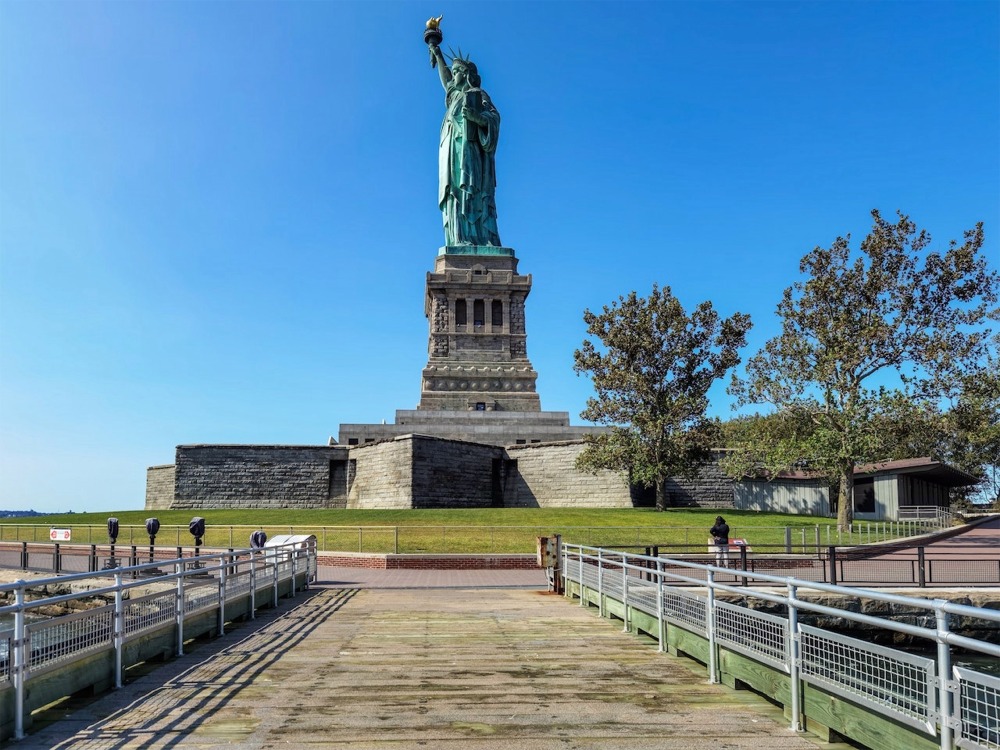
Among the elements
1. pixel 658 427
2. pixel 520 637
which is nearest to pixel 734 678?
pixel 520 637

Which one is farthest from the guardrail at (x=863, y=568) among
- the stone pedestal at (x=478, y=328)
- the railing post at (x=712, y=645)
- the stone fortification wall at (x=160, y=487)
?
the stone pedestal at (x=478, y=328)

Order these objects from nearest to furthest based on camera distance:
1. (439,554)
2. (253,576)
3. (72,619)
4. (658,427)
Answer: (72,619) < (253,576) < (439,554) < (658,427)

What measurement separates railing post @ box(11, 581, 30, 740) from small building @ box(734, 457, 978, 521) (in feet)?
154

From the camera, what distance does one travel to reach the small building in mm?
48625

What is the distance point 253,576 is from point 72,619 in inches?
256

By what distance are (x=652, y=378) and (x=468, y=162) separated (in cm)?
3138

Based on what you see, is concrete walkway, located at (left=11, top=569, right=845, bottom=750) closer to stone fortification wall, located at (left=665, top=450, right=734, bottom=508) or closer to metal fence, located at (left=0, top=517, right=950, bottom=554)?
metal fence, located at (left=0, top=517, right=950, bottom=554)

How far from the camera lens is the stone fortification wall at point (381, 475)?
157ft

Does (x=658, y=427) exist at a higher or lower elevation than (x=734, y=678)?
higher

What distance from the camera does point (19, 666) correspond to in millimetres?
7246

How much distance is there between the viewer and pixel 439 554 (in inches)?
1056

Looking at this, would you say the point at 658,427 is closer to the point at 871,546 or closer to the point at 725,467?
the point at 725,467

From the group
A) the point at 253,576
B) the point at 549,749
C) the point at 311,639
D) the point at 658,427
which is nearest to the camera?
the point at 549,749

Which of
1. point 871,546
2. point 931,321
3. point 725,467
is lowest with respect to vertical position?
point 871,546
